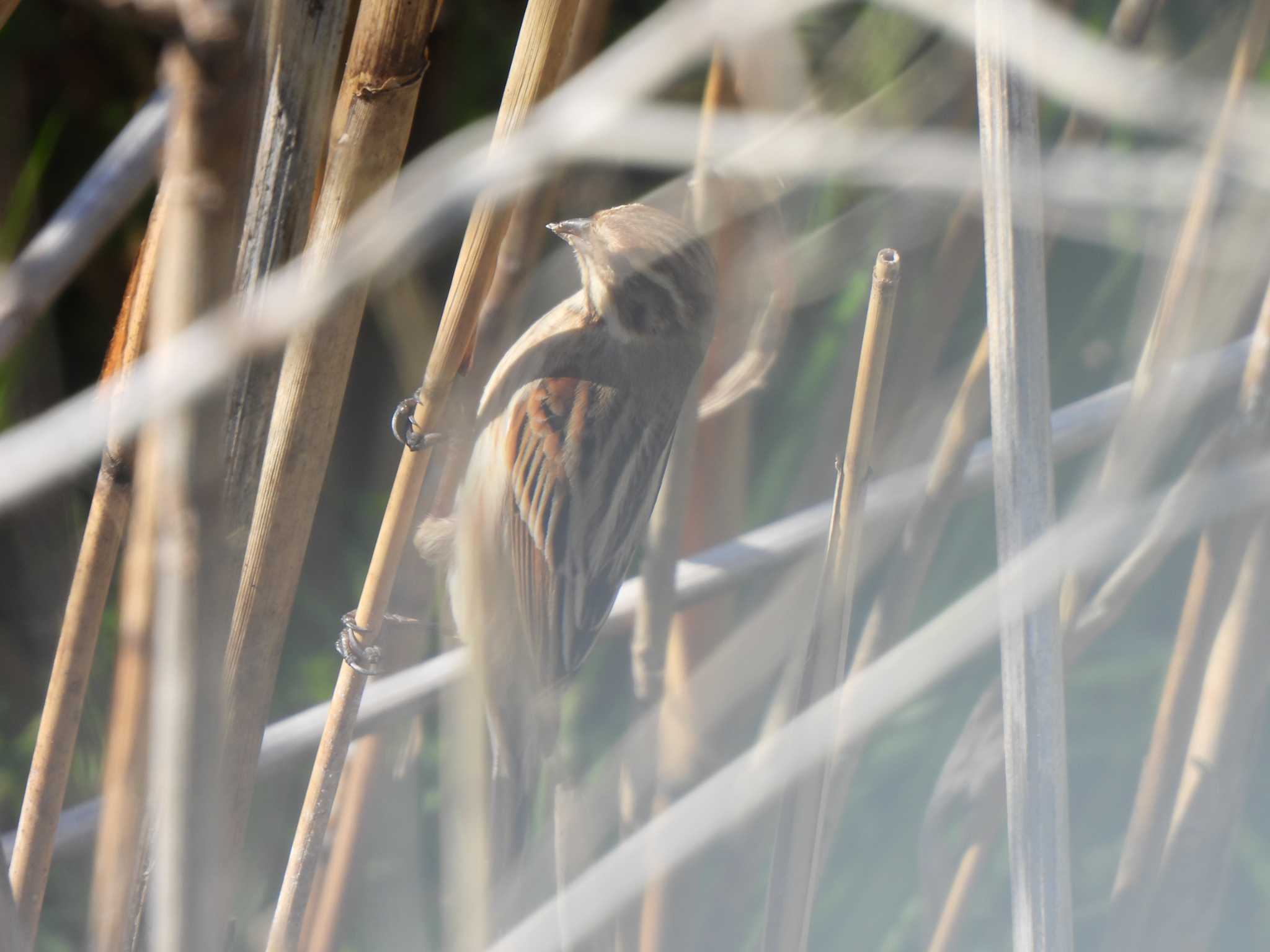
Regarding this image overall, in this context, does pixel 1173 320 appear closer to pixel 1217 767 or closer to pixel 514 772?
pixel 1217 767

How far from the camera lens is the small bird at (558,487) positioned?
4.52 ft

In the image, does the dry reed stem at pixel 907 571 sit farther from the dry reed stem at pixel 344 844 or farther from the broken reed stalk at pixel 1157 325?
the dry reed stem at pixel 344 844

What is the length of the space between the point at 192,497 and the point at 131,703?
0.31 metres

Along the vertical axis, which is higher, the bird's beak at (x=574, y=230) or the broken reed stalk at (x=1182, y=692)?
the bird's beak at (x=574, y=230)

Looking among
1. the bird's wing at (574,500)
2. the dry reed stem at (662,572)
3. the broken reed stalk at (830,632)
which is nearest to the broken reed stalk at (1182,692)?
the broken reed stalk at (830,632)

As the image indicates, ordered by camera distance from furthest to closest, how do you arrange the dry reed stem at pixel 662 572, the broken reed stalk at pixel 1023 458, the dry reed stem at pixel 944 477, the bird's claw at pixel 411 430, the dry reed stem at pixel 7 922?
the dry reed stem at pixel 944 477 < the dry reed stem at pixel 662 572 < the bird's claw at pixel 411 430 < the broken reed stalk at pixel 1023 458 < the dry reed stem at pixel 7 922

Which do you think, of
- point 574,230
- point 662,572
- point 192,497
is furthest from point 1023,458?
point 192,497

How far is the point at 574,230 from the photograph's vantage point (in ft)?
4.22

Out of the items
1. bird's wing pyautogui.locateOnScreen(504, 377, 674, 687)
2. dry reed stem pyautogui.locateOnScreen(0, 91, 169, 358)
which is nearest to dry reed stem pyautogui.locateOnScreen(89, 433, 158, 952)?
dry reed stem pyautogui.locateOnScreen(0, 91, 169, 358)

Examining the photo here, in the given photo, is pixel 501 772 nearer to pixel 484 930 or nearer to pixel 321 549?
pixel 484 930

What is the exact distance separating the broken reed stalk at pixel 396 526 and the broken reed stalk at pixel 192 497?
7.9 inches

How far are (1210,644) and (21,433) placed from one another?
161cm

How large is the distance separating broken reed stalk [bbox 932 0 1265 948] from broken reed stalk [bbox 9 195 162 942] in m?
1.04

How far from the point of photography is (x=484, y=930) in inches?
51.0
